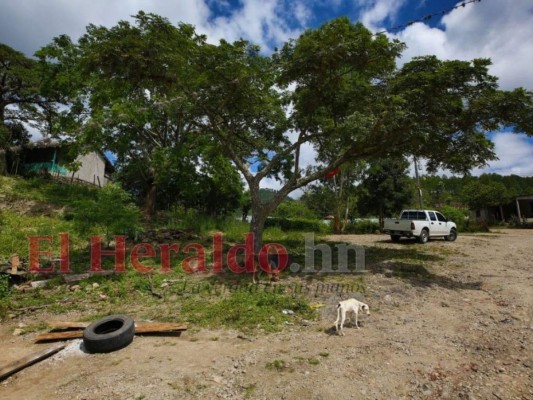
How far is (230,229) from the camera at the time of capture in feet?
65.4

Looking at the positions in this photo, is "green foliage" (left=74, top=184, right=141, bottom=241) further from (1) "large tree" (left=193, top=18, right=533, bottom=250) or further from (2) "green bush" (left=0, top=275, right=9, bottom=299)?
(1) "large tree" (left=193, top=18, right=533, bottom=250)

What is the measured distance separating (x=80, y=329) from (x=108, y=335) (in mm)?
1278

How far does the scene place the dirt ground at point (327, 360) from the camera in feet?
13.9

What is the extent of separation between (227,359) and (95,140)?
58.4ft

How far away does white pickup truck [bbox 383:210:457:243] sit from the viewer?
57.6 ft

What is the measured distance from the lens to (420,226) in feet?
57.9

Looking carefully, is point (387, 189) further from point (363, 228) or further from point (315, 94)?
point (315, 94)

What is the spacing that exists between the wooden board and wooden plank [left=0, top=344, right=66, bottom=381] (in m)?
0.42

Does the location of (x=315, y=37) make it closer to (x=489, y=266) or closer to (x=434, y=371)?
(x=434, y=371)

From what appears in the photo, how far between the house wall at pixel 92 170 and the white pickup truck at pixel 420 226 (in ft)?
85.5

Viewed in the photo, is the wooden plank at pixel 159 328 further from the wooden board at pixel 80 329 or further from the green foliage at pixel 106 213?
the green foliage at pixel 106 213

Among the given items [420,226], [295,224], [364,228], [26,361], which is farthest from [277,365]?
[364,228]

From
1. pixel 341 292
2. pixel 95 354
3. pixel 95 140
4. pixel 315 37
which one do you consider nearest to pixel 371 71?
pixel 315 37

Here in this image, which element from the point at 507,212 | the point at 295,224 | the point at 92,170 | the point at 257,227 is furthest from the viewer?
the point at 507,212
